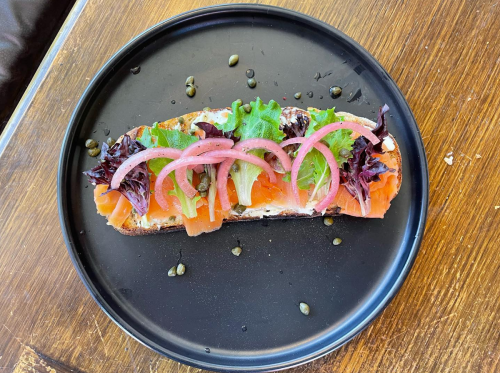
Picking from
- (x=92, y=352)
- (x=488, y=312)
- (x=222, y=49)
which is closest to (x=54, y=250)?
(x=92, y=352)


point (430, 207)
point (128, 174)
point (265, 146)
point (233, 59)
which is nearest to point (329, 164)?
point (265, 146)

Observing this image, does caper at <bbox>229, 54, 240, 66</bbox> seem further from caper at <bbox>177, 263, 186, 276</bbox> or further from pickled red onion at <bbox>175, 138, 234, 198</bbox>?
caper at <bbox>177, 263, 186, 276</bbox>

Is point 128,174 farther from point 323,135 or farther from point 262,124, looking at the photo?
point 323,135

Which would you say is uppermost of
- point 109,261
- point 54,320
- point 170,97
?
point 170,97

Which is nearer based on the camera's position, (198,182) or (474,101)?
(198,182)

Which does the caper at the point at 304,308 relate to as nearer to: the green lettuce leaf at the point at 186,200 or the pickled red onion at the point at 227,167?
the pickled red onion at the point at 227,167

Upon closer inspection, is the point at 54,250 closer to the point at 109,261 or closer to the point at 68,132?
the point at 109,261

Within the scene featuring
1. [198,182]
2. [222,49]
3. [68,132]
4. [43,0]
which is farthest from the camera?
[43,0]

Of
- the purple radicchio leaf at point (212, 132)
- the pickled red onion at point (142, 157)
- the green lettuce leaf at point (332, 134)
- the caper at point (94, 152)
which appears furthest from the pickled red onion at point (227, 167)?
Result: the caper at point (94, 152)
